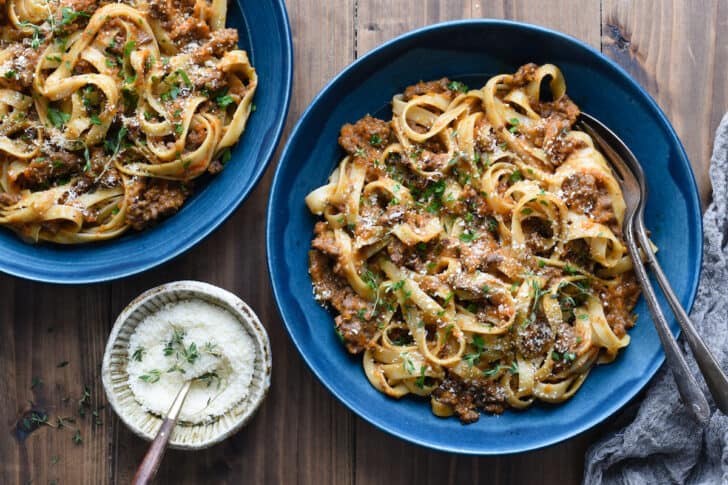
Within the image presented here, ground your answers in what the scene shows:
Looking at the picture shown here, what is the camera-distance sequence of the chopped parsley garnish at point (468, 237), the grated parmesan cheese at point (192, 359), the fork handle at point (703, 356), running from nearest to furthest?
the fork handle at point (703, 356), the chopped parsley garnish at point (468, 237), the grated parmesan cheese at point (192, 359)

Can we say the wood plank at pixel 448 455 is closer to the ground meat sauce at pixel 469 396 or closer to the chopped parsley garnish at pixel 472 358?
the ground meat sauce at pixel 469 396

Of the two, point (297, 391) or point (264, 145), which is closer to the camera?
point (264, 145)

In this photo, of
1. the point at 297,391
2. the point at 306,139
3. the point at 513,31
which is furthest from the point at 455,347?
the point at 513,31

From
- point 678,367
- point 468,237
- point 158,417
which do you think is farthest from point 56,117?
point 678,367

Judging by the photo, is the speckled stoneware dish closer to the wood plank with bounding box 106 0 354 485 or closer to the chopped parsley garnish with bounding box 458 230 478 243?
the wood plank with bounding box 106 0 354 485

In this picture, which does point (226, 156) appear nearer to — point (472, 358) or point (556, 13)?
point (472, 358)

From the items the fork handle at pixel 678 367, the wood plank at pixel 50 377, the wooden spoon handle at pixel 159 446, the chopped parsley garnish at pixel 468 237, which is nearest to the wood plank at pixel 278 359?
the wood plank at pixel 50 377

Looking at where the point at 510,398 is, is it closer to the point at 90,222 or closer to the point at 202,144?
the point at 202,144
